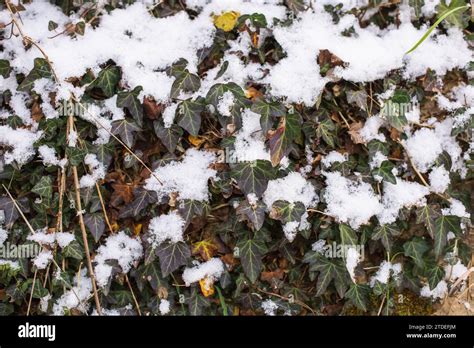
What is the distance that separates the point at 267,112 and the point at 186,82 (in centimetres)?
33

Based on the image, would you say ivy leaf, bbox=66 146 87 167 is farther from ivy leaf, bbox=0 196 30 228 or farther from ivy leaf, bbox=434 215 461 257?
ivy leaf, bbox=434 215 461 257

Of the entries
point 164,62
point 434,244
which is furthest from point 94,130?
point 434,244

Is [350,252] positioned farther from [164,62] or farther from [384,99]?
[164,62]

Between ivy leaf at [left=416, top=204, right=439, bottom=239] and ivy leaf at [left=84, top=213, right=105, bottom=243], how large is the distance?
1202mm

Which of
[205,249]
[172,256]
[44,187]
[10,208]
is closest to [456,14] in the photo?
[205,249]

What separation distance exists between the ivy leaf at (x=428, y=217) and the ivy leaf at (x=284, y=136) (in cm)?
55

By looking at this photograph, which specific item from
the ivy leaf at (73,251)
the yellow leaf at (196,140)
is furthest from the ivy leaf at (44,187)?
the yellow leaf at (196,140)

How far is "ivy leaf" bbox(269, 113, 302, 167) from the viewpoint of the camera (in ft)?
6.29

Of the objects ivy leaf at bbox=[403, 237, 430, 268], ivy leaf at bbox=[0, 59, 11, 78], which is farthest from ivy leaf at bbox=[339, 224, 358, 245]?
ivy leaf at bbox=[0, 59, 11, 78]

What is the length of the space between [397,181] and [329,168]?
0.28 meters

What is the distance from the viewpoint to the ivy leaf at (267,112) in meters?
1.93

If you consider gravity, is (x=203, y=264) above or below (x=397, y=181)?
below

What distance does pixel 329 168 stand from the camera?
6.68 feet

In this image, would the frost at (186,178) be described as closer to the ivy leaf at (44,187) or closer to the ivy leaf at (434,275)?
the ivy leaf at (44,187)
